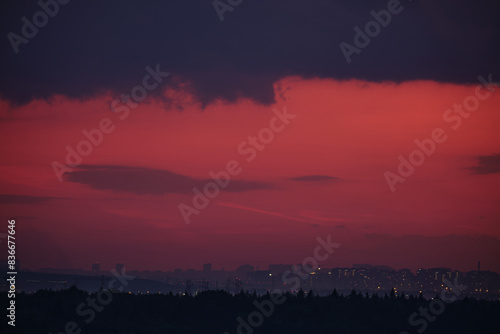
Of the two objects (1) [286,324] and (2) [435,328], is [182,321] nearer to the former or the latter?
(1) [286,324]

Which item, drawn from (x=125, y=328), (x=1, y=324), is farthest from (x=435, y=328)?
(x=1, y=324)

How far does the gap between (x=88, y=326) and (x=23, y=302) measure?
6893 millimetres

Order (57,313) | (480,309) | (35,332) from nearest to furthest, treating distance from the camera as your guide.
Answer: (35,332) < (57,313) < (480,309)

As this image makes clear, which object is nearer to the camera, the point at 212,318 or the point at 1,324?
the point at 1,324

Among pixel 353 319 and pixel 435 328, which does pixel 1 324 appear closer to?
pixel 353 319

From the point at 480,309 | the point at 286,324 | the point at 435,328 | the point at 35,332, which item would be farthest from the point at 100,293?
the point at 480,309

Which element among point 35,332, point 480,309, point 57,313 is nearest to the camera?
point 35,332

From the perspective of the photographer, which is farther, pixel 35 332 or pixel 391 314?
pixel 391 314

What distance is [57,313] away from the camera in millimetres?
57844

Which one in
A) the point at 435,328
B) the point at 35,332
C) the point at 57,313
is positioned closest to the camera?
the point at 35,332

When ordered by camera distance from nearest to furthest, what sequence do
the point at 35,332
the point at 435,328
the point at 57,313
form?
the point at 35,332 < the point at 57,313 < the point at 435,328

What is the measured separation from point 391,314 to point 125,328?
23.4m

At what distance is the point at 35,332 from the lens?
54.0m

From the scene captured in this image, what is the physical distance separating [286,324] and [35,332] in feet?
65.7
